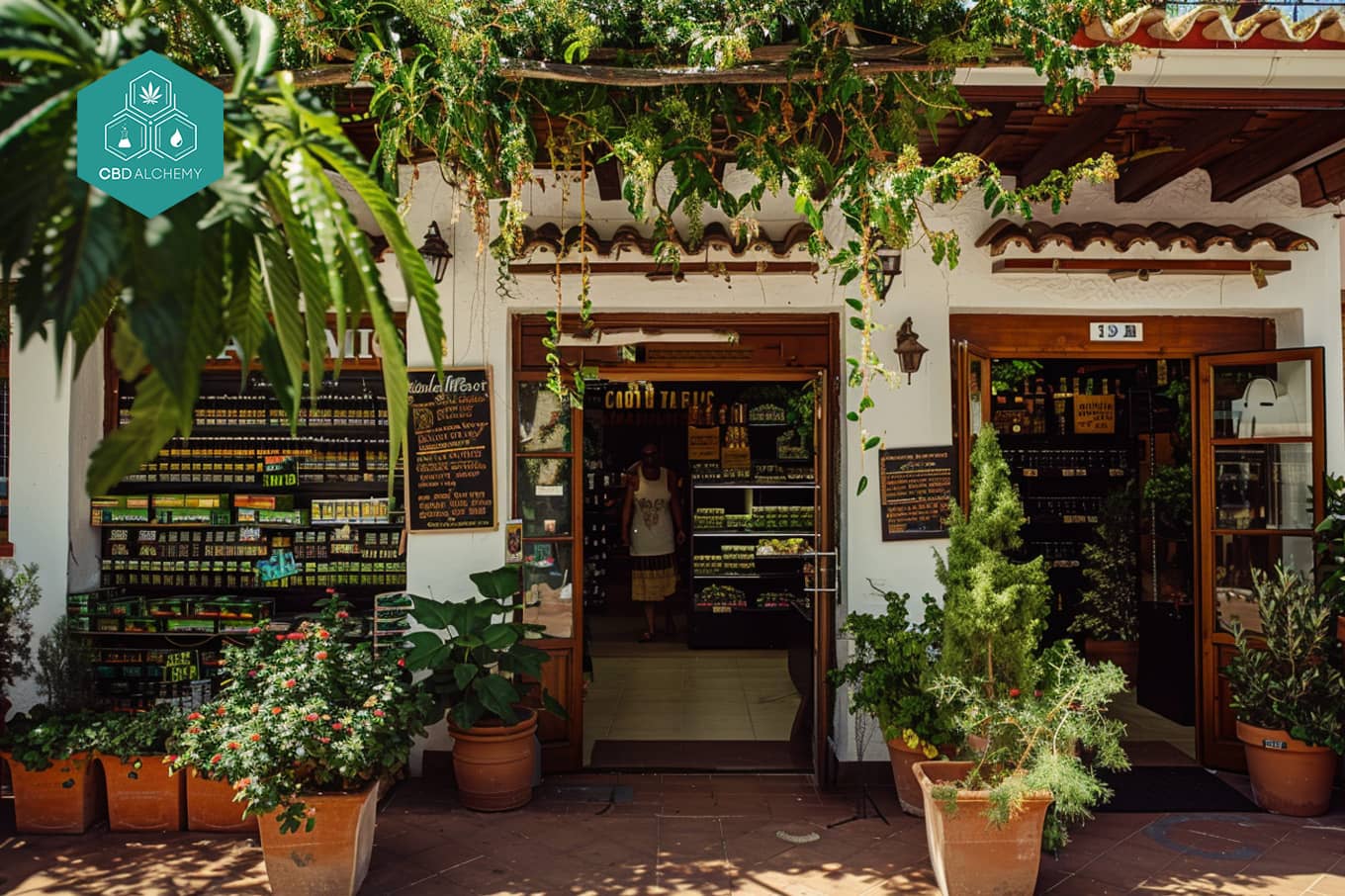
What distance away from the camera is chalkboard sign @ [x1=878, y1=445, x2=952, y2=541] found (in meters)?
5.48

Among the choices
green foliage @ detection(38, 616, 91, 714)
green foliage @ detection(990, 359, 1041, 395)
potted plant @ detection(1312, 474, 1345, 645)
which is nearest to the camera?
potted plant @ detection(1312, 474, 1345, 645)

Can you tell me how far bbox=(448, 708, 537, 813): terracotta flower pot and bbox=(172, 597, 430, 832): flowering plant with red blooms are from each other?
24.2 inches

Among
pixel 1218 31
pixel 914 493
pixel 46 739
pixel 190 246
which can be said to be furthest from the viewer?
pixel 914 493

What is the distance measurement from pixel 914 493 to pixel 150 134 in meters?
4.83

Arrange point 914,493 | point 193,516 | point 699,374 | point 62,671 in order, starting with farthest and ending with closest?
1. point 193,516
2. point 699,374
3. point 914,493
4. point 62,671

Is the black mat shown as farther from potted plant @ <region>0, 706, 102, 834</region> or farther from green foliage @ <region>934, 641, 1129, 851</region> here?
potted plant @ <region>0, 706, 102, 834</region>

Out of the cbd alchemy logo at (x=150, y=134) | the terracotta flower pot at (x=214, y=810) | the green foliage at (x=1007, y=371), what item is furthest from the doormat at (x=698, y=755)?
the cbd alchemy logo at (x=150, y=134)

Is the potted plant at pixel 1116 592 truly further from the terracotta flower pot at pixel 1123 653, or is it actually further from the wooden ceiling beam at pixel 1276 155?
the wooden ceiling beam at pixel 1276 155

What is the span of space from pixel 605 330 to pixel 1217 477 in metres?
3.59

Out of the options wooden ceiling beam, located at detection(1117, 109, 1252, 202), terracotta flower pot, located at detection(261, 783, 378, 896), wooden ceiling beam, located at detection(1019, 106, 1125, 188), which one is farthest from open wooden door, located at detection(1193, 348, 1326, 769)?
terracotta flower pot, located at detection(261, 783, 378, 896)

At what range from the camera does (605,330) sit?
18.7 feet

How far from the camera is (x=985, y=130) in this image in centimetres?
486

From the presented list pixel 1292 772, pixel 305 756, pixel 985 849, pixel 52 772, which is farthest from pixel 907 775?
pixel 52 772

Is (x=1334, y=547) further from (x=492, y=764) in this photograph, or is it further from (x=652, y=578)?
(x=652, y=578)
